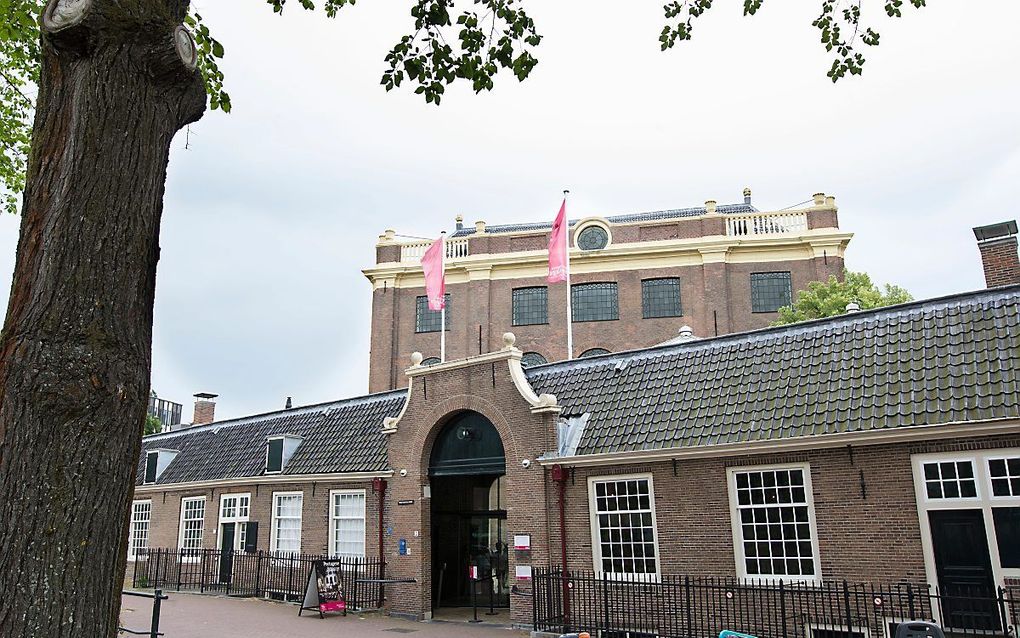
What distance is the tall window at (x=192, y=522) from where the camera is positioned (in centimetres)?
2448

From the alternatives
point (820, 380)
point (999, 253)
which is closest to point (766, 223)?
point (999, 253)

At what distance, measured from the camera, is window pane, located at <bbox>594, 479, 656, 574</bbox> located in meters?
14.4

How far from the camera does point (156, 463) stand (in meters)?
27.2

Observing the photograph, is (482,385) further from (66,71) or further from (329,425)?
(66,71)

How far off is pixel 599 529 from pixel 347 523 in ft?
25.2

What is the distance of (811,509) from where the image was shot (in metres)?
12.8

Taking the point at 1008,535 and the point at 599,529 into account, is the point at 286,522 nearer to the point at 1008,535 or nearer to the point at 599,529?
the point at 599,529

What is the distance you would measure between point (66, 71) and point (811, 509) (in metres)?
12.2

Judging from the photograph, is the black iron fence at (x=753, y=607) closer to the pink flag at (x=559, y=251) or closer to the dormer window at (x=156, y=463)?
the pink flag at (x=559, y=251)

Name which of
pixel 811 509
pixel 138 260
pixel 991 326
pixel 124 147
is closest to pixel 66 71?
pixel 124 147

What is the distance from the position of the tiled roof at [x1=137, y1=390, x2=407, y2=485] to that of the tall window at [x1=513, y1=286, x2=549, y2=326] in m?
15.3

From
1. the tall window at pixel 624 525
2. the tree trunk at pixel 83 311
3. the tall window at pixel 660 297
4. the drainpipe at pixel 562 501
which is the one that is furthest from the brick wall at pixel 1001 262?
the tall window at pixel 660 297

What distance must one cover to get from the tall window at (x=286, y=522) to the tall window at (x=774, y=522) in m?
12.4

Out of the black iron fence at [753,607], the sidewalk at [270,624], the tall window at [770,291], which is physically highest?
the tall window at [770,291]
